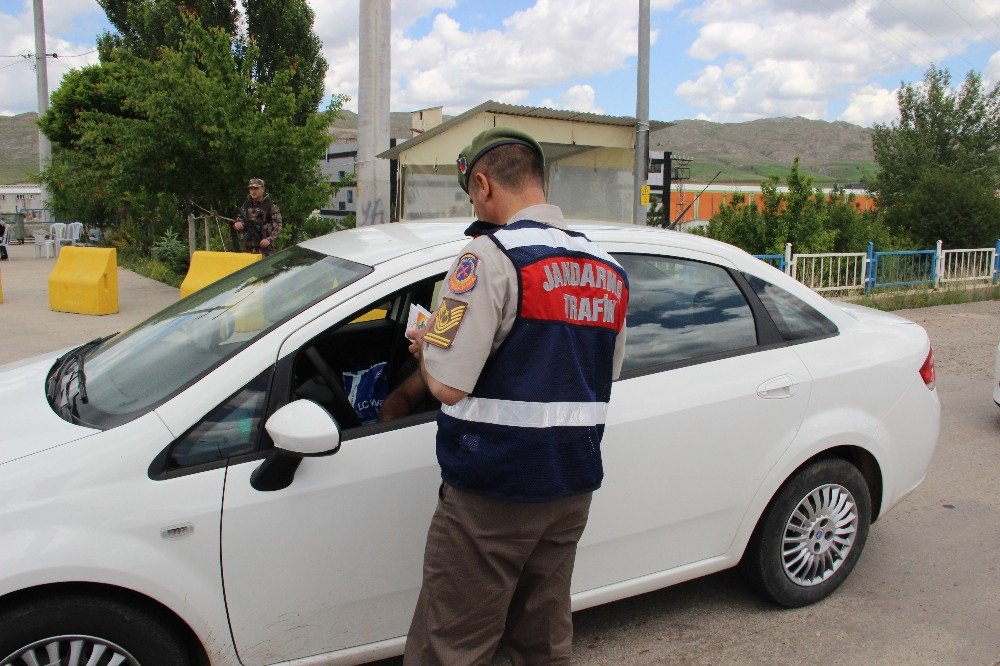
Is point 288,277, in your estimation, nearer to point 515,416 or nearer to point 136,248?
point 515,416

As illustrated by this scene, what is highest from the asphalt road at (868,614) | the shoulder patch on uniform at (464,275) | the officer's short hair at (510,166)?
the officer's short hair at (510,166)

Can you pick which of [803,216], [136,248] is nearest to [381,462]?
[803,216]

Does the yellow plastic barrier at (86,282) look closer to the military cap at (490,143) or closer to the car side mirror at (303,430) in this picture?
the car side mirror at (303,430)

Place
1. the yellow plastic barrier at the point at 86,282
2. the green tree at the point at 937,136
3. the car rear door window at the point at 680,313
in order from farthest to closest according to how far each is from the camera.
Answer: the green tree at the point at 937,136 → the yellow plastic barrier at the point at 86,282 → the car rear door window at the point at 680,313

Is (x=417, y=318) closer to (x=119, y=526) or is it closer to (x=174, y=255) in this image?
(x=119, y=526)

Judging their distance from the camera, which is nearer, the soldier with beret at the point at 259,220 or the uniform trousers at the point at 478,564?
the uniform trousers at the point at 478,564

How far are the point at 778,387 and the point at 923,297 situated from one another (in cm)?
1198

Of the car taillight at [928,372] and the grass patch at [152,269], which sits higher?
the car taillight at [928,372]

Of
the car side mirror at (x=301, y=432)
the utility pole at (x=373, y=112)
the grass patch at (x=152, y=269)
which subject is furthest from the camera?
the grass patch at (x=152, y=269)

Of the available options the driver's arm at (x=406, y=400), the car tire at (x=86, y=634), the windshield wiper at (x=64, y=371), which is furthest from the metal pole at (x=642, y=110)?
the car tire at (x=86, y=634)

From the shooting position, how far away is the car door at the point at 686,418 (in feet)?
9.25

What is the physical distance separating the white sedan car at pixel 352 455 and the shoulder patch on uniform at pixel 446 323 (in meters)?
0.44

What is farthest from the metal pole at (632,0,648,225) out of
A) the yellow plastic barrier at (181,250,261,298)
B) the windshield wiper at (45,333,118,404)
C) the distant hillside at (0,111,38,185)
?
the distant hillside at (0,111,38,185)

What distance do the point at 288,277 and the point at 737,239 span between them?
12679mm
